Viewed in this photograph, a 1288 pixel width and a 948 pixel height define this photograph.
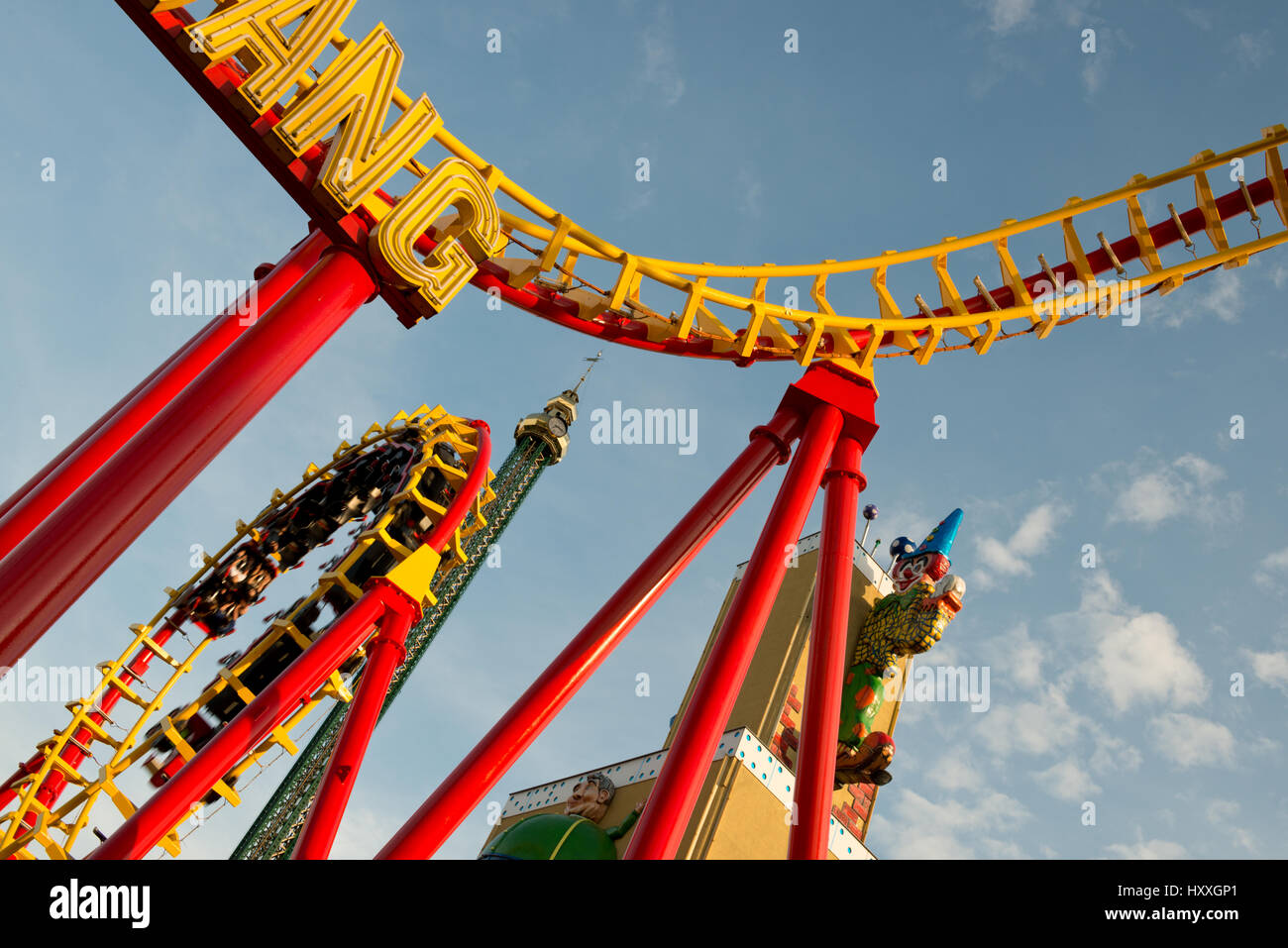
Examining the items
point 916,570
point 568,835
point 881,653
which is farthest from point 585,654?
point 916,570

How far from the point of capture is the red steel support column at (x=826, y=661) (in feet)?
24.9

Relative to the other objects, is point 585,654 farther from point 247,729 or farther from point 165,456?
point 247,729

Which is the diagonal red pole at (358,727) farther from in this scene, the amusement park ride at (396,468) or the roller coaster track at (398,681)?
the roller coaster track at (398,681)

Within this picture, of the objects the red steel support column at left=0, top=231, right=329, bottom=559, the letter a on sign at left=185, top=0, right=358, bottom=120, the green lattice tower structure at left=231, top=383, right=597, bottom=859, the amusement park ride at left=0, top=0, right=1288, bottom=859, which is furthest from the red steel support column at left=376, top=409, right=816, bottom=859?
the green lattice tower structure at left=231, top=383, right=597, bottom=859

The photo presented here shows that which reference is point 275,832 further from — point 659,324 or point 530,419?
point 659,324

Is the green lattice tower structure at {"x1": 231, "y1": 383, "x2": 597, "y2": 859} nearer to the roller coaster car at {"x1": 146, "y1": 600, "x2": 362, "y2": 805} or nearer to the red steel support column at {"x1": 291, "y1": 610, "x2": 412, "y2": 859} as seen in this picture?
the roller coaster car at {"x1": 146, "y1": 600, "x2": 362, "y2": 805}

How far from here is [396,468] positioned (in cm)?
1538

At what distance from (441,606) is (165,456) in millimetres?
45247

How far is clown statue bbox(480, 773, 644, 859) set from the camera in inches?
612

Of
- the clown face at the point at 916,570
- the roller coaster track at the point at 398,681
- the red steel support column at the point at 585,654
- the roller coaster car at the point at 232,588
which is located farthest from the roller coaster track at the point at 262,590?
the roller coaster track at the point at 398,681

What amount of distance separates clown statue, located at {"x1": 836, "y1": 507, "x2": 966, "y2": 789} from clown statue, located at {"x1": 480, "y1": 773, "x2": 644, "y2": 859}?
12.2 feet

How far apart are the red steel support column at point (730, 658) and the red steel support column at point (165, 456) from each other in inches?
147

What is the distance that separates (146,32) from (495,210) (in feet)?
8.05
